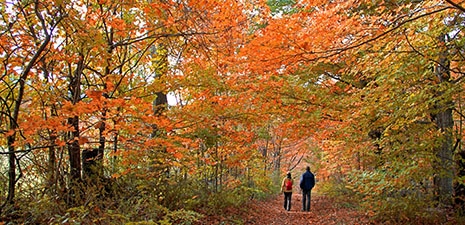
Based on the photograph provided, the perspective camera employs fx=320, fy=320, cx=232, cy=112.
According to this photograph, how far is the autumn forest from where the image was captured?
14.6 feet

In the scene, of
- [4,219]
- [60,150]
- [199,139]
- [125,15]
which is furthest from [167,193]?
[125,15]

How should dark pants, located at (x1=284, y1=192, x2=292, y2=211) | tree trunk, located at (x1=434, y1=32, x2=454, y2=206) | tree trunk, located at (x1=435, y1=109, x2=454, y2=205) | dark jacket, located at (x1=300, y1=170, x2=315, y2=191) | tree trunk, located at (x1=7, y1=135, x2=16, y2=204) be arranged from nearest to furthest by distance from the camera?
tree trunk, located at (x1=7, y1=135, x2=16, y2=204), tree trunk, located at (x1=434, y1=32, x2=454, y2=206), tree trunk, located at (x1=435, y1=109, x2=454, y2=205), dark jacket, located at (x1=300, y1=170, x2=315, y2=191), dark pants, located at (x1=284, y1=192, x2=292, y2=211)

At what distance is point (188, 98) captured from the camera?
880 centimetres

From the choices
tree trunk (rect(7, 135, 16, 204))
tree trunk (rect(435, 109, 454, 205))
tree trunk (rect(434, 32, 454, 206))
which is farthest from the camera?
tree trunk (rect(435, 109, 454, 205))

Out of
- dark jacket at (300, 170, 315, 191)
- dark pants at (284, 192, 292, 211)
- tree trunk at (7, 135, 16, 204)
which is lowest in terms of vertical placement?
dark pants at (284, 192, 292, 211)

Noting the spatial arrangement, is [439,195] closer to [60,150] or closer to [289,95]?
[289,95]

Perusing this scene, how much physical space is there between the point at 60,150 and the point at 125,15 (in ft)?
9.90

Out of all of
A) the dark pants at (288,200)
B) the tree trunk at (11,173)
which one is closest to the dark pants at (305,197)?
the dark pants at (288,200)

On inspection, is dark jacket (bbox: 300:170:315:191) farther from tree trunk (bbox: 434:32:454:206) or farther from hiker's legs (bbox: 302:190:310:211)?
tree trunk (bbox: 434:32:454:206)

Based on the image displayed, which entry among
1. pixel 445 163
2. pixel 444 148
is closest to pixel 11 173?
pixel 445 163

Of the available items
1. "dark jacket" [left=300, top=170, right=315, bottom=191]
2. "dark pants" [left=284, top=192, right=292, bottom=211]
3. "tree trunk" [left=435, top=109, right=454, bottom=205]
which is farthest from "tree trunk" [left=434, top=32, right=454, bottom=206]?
"dark pants" [left=284, top=192, right=292, bottom=211]

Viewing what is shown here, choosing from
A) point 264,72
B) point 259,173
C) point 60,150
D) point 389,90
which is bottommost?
point 259,173

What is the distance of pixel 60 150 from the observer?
208 inches

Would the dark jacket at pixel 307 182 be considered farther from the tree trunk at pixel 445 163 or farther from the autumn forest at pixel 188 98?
the tree trunk at pixel 445 163
